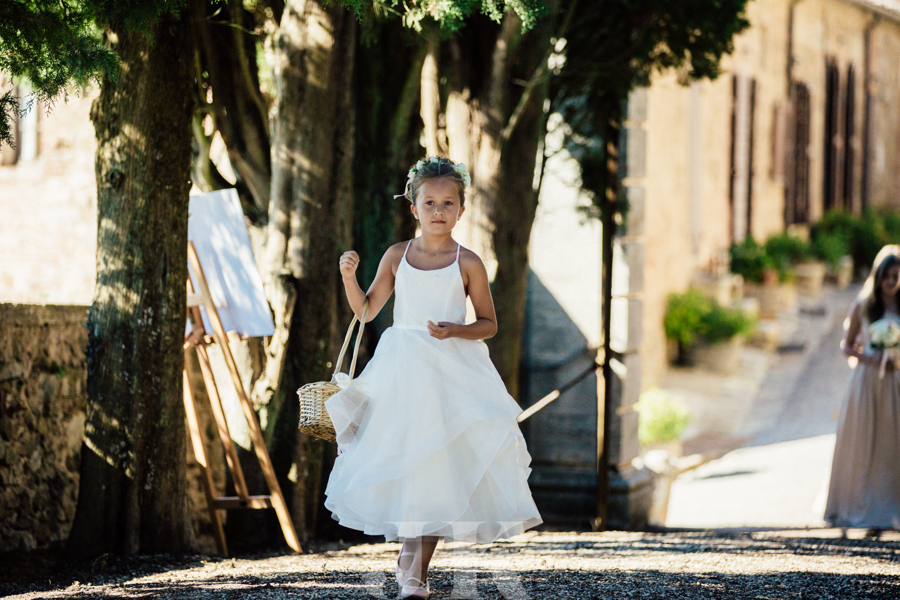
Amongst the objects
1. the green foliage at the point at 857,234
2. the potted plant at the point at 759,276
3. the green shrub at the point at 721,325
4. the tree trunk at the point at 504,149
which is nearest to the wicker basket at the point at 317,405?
the tree trunk at the point at 504,149

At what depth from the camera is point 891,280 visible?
268 inches

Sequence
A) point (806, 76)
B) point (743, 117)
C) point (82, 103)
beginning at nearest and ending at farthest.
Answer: point (82, 103)
point (743, 117)
point (806, 76)

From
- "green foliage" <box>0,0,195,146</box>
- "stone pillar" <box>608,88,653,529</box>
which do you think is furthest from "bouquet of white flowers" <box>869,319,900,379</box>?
"green foliage" <box>0,0,195,146</box>

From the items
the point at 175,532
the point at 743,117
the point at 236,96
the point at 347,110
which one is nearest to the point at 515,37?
the point at 347,110

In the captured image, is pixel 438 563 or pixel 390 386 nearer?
pixel 390 386

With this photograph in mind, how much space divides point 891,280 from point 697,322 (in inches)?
283

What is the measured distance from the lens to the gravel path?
12.6ft

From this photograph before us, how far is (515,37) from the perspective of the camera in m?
6.31

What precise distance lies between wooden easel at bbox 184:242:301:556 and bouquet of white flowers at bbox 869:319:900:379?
Answer: 14.2 feet

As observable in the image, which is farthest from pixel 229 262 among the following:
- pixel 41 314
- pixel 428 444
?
pixel 428 444

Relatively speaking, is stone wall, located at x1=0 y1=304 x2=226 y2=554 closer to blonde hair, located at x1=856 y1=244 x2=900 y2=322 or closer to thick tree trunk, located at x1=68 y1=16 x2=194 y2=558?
thick tree trunk, located at x1=68 y1=16 x2=194 y2=558

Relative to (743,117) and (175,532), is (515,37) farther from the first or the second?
(743,117)

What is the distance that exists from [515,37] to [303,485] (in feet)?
10.4

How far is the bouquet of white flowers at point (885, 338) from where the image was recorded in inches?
264
